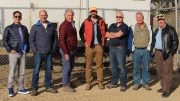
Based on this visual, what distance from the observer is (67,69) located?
10188 mm

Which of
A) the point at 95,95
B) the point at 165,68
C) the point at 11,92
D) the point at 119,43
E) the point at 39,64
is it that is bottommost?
the point at 95,95

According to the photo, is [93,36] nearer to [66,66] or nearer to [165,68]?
[66,66]

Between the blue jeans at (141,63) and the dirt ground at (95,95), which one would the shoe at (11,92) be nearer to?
the dirt ground at (95,95)

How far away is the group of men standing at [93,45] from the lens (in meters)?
9.55

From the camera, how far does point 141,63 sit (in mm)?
10562

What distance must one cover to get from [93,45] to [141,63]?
1.32 m

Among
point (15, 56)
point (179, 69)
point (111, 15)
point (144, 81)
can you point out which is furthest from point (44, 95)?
point (111, 15)

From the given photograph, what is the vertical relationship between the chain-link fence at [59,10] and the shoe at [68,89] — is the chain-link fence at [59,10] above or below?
above

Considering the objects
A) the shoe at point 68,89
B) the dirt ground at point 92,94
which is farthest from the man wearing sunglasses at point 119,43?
the shoe at point 68,89

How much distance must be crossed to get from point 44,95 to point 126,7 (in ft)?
27.0

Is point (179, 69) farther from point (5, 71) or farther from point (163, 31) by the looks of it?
point (5, 71)

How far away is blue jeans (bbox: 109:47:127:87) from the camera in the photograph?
33.7 feet

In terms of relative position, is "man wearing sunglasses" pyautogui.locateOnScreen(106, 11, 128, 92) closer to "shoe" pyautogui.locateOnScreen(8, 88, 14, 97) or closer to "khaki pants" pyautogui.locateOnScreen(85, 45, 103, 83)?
"khaki pants" pyautogui.locateOnScreen(85, 45, 103, 83)

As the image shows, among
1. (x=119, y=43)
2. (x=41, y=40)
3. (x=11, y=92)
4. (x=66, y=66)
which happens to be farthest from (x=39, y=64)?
(x=119, y=43)
